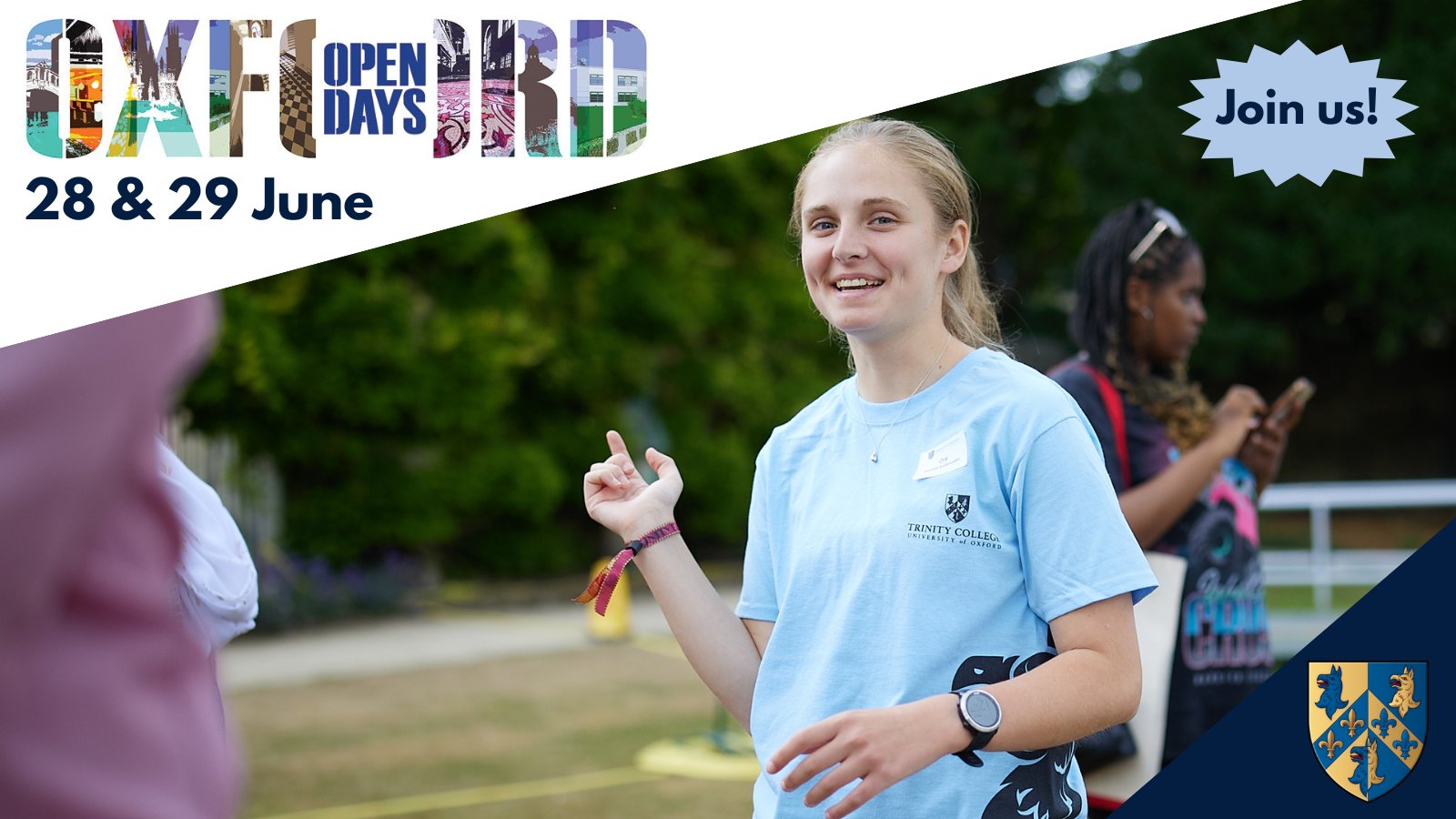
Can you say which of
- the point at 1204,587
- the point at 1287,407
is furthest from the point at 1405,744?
the point at 1287,407

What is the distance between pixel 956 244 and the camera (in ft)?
6.61

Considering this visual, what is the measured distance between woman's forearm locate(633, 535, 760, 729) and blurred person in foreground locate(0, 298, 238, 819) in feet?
4.11

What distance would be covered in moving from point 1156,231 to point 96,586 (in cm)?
266

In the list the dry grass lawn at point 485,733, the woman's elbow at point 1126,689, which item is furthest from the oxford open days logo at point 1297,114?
the dry grass lawn at point 485,733

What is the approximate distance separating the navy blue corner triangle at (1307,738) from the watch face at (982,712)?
102 cm

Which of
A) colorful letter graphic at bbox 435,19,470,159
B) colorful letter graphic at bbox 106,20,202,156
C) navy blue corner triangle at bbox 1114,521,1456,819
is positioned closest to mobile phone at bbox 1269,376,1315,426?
navy blue corner triangle at bbox 1114,521,1456,819

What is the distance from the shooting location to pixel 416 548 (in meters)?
13.6

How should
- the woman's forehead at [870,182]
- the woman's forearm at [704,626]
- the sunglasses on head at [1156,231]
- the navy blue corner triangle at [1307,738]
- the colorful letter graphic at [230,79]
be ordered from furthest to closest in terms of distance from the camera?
the sunglasses on head at [1156,231]
the navy blue corner triangle at [1307,738]
the colorful letter graphic at [230,79]
the woman's forearm at [704,626]
the woman's forehead at [870,182]

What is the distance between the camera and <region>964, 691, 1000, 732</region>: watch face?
1.68 meters

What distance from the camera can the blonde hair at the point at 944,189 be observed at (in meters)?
1.97

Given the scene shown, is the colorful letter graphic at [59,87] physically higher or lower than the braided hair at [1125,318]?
higher

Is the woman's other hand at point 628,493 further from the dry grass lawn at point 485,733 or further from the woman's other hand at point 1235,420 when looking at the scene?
the dry grass lawn at point 485,733

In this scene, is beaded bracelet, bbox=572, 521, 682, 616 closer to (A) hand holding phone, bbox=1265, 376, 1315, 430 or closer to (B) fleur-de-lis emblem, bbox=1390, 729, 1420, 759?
(B) fleur-de-lis emblem, bbox=1390, 729, 1420, 759

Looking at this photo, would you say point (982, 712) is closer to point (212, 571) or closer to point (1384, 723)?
point (212, 571)
